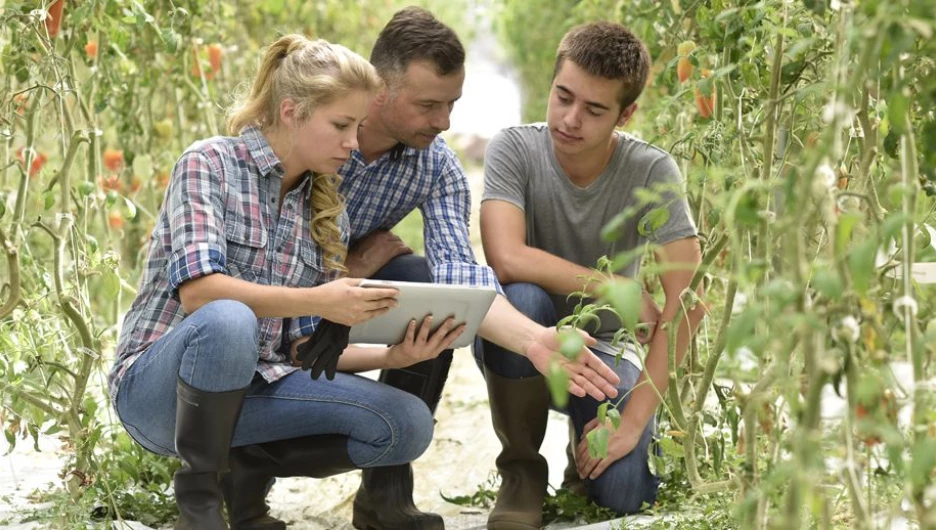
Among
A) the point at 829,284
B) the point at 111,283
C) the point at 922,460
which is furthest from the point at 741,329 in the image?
the point at 111,283

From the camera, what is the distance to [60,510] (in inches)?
79.0

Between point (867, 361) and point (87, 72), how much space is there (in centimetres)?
280

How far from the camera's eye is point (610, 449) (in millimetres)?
2164

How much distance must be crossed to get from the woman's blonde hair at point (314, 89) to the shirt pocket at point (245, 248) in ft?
0.38

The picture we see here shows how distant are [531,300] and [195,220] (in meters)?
0.65

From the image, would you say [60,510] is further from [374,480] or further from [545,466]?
[545,466]

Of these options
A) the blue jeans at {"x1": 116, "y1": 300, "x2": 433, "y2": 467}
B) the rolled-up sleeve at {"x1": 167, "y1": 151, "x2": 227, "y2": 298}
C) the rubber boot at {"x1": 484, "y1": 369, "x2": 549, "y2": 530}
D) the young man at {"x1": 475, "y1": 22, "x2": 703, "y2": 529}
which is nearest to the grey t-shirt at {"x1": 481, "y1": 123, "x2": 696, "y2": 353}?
the young man at {"x1": 475, "y1": 22, "x2": 703, "y2": 529}

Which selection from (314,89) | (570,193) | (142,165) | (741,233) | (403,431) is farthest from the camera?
(142,165)

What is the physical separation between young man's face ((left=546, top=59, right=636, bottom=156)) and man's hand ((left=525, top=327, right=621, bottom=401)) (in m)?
0.44

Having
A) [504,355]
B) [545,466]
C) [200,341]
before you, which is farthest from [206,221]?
[545,466]

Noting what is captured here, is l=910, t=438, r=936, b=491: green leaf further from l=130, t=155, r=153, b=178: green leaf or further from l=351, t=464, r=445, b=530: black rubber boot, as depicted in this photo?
l=130, t=155, r=153, b=178: green leaf

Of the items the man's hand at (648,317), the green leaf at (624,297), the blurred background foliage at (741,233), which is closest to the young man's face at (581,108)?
the blurred background foliage at (741,233)

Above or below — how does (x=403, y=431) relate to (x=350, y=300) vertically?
below

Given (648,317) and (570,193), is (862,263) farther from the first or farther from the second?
(570,193)
